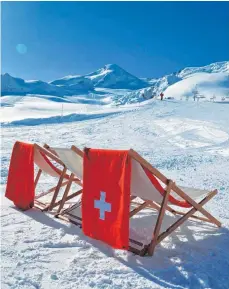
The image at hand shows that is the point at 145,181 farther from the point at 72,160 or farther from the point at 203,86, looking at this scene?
the point at 203,86

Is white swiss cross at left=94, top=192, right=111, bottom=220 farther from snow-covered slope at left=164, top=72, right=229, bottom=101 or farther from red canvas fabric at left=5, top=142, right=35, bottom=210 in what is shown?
snow-covered slope at left=164, top=72, right=229, bottom=101

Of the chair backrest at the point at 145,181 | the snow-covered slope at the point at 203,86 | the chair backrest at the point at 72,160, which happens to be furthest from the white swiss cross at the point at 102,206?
the snow-covered slope at the point at 203,86

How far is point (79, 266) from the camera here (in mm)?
3572

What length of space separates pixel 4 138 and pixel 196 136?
9.49 meters

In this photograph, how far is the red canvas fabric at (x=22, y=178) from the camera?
17.7ft

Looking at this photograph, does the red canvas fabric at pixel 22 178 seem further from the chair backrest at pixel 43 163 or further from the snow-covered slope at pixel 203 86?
the snow-covered slope at pixel 203 86

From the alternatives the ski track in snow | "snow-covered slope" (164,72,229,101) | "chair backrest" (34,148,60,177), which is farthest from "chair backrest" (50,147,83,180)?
"snow-covered slope" (164,72,229,101)

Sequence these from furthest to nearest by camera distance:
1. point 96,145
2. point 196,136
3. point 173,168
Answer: point 196,136 → point 96,145 → point 173,168

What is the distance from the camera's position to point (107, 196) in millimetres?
3910

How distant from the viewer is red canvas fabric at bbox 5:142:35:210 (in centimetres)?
541

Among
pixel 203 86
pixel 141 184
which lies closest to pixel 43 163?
pixel 141 184

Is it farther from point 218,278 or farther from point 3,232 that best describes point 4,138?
point 218,278

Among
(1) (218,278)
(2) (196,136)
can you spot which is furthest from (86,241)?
(2) (196,136)

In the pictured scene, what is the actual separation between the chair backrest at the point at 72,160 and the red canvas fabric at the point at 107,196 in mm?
492
